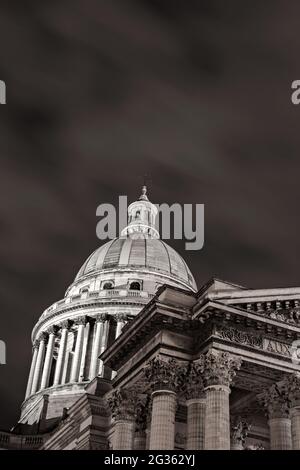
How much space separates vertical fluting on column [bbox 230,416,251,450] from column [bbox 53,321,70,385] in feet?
124

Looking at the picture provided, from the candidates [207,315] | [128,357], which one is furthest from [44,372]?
[207,315]

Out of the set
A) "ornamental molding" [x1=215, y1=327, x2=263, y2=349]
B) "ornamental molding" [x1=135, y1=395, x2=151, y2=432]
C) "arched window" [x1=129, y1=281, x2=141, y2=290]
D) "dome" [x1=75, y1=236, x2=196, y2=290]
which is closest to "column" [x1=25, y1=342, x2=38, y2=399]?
"dome" [x1=75, y1=236, x2=196, y2=290]

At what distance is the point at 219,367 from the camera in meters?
31.8

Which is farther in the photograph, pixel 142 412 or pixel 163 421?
pixel 142 412

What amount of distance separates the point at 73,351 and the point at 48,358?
397 centimetres

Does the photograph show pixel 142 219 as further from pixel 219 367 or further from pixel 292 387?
pixel 219 367

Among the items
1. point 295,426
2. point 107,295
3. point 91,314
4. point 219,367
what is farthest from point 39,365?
point 295,426

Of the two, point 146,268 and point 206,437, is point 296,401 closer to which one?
point 206,437

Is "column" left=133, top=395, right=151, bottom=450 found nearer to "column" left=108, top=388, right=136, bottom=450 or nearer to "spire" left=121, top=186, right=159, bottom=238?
"column" left=108, top=388, right=136, bottom=450

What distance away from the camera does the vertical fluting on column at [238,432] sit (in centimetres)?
3766

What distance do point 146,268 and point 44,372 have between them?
60.0 feet

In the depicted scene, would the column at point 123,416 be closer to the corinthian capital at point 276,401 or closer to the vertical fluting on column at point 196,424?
the vertical fluting on column at point 196,424

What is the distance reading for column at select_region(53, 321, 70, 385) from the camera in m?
73.2

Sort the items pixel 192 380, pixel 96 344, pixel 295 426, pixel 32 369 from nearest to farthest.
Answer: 1. pixel 295 426
2. pixel 192 380
3. pixel 96 344
4. pixel 32 369
